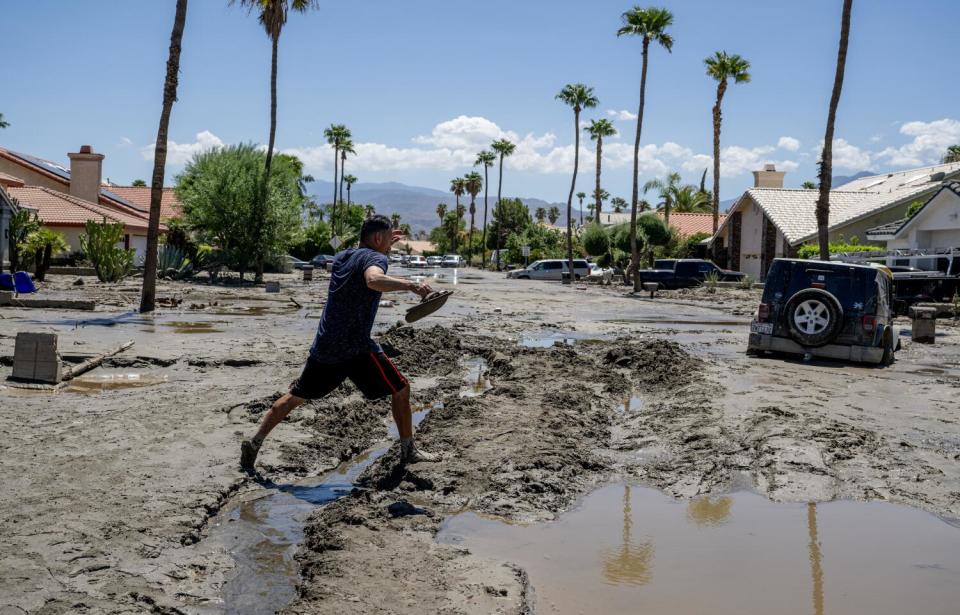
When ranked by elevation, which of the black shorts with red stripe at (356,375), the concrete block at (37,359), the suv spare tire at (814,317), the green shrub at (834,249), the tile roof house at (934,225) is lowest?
the concrete block at (37,359)

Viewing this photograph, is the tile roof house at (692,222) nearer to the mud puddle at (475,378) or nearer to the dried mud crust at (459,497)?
the mud puddle at (475,378)

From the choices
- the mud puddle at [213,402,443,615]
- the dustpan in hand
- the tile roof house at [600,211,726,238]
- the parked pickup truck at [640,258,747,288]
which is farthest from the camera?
the tile roof house at [600,211,726,238]

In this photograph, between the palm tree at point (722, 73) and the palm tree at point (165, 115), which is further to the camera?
the palm tree at point (722, 73)

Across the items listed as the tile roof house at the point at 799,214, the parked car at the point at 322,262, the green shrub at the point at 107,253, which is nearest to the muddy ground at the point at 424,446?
the green shrub at the point at 107,253

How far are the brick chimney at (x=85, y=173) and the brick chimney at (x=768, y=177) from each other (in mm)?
41932

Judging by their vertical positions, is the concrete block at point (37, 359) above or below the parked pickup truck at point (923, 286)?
below

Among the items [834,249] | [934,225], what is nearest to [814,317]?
[934,225]

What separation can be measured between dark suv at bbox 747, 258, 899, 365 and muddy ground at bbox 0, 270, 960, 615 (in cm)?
→ 32

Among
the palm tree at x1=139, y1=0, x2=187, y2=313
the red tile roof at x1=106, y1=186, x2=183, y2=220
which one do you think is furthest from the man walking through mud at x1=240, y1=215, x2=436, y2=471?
the red tile roof at x1=106, y1=186, x2=183, y2=220

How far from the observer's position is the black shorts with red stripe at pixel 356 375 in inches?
245

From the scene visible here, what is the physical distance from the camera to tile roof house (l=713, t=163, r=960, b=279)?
45.0 m

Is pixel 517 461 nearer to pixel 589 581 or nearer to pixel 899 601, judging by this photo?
pixel 589 581

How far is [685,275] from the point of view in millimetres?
43219

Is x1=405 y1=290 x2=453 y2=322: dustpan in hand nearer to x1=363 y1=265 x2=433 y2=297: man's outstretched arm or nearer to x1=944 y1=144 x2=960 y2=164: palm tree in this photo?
x1=363 y1=265 x2=433 y2=297: man's outstretched arm
